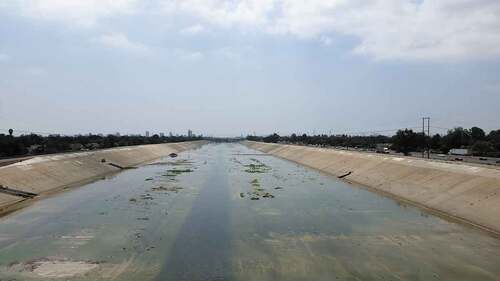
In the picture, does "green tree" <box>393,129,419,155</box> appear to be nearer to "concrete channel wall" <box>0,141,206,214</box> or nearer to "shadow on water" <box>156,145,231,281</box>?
"concrete channel wall" <box>0,141,206,214</box>

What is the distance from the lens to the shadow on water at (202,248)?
13.2 meters

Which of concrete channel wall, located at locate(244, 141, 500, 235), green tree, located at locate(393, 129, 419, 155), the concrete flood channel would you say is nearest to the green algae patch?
concrete channel wall, located at locate(244, 141, 500, 235)

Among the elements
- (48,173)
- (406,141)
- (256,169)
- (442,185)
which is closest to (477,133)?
(406,141)

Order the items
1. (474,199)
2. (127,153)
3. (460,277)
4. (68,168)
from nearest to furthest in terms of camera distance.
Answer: (460,277) → (474,199) → (68,168) → (127,153)

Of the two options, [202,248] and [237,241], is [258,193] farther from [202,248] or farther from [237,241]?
[202,248]

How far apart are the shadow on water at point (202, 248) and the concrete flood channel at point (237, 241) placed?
1.4 inches

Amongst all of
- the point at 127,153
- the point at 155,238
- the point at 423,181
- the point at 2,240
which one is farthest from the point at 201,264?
the point at 127,153

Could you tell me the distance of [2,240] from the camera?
17594 millimetres

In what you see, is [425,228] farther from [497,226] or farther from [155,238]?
[155,238]

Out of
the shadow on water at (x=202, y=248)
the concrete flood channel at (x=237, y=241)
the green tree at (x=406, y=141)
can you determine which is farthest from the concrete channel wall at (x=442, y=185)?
the green tree at (x=406, y=141)

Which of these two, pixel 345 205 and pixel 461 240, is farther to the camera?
pixel 345 205

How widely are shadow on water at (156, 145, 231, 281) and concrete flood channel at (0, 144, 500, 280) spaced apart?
4cm

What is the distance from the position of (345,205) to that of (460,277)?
14.4 metres

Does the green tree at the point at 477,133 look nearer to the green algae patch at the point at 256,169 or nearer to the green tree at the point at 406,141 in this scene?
the green tree at the point at 406,141
